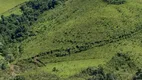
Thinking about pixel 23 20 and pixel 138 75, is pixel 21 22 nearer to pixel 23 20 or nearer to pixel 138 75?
pixel 23 20

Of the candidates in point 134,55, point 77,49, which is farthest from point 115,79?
point 77,49

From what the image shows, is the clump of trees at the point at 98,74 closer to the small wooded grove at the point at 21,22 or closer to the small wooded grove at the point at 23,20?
the small wooded grove at the point at 21,22

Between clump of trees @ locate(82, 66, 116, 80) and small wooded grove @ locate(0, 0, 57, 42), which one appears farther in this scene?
small wooded grove @ locate(0, 0, 57, 42)

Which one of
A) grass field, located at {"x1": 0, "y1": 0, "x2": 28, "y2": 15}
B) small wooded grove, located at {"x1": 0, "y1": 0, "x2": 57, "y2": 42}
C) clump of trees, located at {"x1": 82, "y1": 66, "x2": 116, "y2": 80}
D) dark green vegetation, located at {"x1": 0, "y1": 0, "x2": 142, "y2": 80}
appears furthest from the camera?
grass field, located at {"x1": 0, "y1": 0, "x2": 28, "y2": 15}

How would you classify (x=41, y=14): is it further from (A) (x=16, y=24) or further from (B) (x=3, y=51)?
(B) (x=3, y=51)

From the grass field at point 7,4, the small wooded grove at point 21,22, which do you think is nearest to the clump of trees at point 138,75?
the small wooded grove at point 21,22

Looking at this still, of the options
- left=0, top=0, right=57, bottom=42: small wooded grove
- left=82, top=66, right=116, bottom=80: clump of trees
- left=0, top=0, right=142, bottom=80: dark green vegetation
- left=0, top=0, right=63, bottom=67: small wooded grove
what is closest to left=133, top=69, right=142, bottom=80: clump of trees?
left=0, top=0, right=142, bottom=80: dark green vegetation

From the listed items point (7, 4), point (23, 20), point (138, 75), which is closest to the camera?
point (138, 75)

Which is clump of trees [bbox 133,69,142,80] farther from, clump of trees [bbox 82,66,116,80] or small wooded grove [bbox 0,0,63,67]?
small wooded grove [bbox 0,0,63,67]

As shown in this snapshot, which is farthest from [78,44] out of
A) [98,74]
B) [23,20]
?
[23,20]
